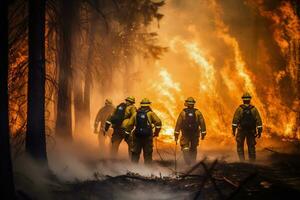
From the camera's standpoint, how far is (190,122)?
41.6ft

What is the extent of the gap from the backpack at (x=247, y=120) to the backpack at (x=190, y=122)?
1574 millimetres

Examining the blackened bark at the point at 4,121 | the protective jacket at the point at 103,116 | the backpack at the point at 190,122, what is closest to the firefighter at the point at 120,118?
the backpack at the point at 190,122

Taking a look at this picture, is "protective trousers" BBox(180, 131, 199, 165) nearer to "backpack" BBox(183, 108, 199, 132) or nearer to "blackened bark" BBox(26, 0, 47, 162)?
"backpack" BBox(183, 108, 199, 132)

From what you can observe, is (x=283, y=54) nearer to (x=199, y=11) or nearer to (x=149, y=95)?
(x=199, y=11)

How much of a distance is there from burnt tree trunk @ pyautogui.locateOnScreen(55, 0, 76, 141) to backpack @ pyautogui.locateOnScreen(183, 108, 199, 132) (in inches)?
174

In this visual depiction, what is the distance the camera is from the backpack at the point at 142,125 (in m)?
11.3

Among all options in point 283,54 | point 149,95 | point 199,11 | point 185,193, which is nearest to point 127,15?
point 149,95

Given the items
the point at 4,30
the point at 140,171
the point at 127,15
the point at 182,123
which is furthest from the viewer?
the point at 127,15

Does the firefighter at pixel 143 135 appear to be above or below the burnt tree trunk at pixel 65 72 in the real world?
below

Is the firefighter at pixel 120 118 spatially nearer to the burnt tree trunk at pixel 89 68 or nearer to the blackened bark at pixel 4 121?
the burnt tree trunk at pixel 89 68

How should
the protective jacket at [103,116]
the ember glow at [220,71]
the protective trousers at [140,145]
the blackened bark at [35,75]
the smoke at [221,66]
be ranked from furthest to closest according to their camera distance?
1. the smoke at [221,66]
2. the ember glow at [220,71]
3. the protective jacket at [103,116]
4. the protective trousers at [140,145]
5. the blackened bark at [35,75]

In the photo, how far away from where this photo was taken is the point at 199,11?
26406 mm

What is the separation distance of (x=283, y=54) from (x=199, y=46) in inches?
209

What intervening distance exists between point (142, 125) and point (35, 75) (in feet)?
11.7
